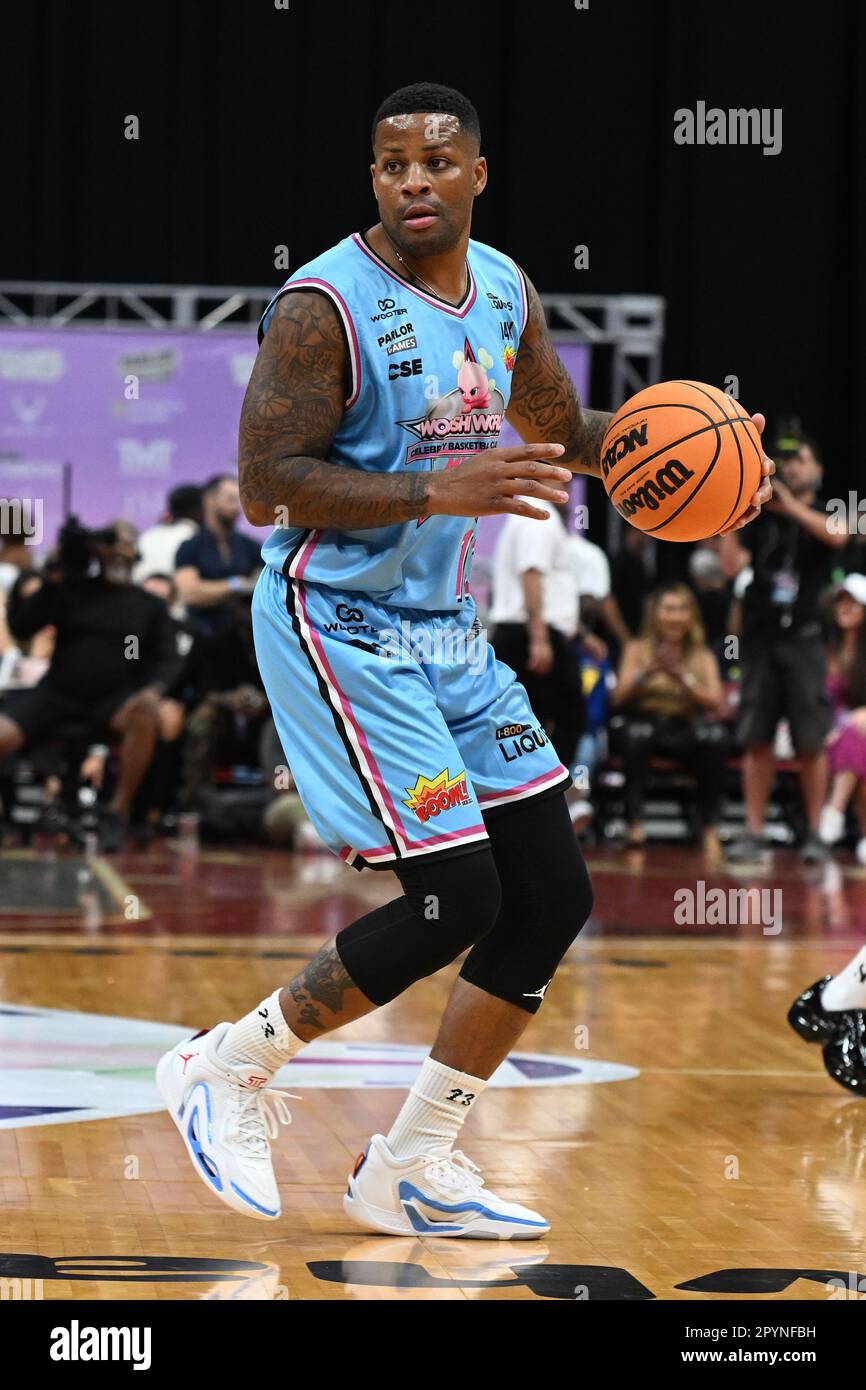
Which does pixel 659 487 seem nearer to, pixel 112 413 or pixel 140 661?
pixel 140 661

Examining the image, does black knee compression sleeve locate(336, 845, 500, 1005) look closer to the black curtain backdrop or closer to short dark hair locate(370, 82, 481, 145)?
short dark hair locate(370, 82, 481, 145)

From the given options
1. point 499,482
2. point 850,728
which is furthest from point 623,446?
point 850,728

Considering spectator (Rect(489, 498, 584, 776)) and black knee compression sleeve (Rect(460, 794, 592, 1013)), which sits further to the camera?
spectator (Rect(489, 498, 584, 776))

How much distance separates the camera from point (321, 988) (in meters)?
3.27

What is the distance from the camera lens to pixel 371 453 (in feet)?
10.8

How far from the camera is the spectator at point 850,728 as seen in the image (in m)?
10.6

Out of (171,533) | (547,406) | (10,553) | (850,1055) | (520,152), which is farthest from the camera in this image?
(520,152)

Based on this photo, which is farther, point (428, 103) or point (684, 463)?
point (684, 463)

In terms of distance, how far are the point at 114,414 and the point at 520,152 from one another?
4342 millimetres

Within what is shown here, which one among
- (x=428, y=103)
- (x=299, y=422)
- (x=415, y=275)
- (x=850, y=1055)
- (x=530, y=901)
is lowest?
(x=850, y=1055)

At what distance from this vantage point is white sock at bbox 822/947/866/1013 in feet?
15.0

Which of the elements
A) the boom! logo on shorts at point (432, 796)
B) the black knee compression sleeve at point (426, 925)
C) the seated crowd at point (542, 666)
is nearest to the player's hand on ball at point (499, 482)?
the boom! logo on shorts at point (432, 796)

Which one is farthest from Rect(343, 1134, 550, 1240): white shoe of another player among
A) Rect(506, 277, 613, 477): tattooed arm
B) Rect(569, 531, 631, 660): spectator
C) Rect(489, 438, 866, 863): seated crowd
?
Rect(569, 531, 631, 660): spectator

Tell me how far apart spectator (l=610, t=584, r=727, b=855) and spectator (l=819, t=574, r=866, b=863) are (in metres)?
0.65
